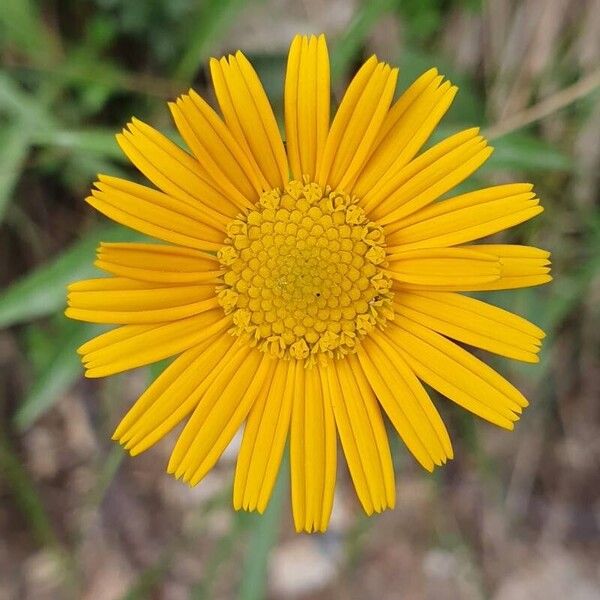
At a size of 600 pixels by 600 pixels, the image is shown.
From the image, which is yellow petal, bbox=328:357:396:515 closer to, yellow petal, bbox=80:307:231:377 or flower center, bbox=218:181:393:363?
flower center, bbox=218:181:393:363

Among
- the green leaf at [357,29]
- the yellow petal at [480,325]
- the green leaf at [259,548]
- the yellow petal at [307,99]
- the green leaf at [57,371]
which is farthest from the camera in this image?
the green leaf at [259,548]

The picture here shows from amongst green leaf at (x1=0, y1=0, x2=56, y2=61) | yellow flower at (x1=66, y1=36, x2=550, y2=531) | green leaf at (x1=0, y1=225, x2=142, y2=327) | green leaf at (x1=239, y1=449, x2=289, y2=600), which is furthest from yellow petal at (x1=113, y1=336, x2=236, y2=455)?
green leaf at (x1=0, y1=0, x2=56, y2=61)

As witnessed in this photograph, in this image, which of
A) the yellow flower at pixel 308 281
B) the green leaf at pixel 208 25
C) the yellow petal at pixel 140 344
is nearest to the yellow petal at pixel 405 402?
the yellow flower at pixel 308 281

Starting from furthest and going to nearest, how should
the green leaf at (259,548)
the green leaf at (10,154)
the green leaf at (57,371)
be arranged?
1. the green leaf at (259,548)
2. the green leaf at (10,154)
3. the green leaf at (57,371)

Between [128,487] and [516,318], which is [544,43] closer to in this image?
[516,318]

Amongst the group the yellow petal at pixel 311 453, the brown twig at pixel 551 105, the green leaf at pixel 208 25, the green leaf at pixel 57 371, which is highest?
the green leaf at pixel 208 25

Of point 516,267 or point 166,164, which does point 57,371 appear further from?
point 516,267

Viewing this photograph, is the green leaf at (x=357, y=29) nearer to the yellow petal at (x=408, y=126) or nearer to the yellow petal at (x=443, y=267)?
the yellow petal at (x=408, y=126)

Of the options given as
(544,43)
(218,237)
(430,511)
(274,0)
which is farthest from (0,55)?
(430,511)
